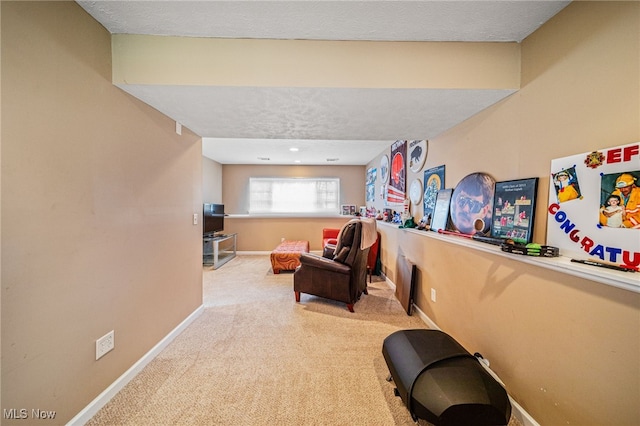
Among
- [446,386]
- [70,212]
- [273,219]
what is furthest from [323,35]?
[273,219]

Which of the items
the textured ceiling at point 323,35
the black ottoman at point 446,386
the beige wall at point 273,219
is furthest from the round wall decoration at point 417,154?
the beige wall at point 273,219

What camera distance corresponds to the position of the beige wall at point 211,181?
16.2ft

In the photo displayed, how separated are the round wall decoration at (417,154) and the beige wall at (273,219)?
9.24ft

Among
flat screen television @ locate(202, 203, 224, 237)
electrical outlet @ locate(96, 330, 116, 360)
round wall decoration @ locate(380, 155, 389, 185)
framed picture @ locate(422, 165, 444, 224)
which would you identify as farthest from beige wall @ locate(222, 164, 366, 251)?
electrical outlet @ locate(96, 330, 116, 360)

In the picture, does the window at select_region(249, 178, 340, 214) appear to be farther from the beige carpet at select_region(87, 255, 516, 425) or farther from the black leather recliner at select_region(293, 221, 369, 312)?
the beige carpet at select_region(87, 255, 516, 425)

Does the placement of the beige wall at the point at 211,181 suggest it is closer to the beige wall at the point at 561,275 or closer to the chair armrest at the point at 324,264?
the chair armrest at the point at 324,264

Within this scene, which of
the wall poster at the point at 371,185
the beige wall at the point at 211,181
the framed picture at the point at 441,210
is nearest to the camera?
the framed picture at the point at 441,210

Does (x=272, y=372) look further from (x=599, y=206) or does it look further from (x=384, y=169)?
(x=384, y=169)

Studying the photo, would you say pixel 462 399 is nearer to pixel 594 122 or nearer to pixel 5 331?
pixel 594 122

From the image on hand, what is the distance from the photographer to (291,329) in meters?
2.23

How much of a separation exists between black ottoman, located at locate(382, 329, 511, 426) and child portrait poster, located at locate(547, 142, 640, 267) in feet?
2.67

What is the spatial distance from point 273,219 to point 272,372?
422 cm

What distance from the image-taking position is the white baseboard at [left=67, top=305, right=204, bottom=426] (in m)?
1.26

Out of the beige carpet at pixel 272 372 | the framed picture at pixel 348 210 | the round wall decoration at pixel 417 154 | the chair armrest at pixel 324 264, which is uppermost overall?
the round wall decoration at pixel 417 154
